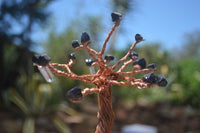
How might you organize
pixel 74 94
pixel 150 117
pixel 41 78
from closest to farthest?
pixel 74 94, pixel 41 78, pixel 150 117

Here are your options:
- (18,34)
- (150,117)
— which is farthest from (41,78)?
(150,117)

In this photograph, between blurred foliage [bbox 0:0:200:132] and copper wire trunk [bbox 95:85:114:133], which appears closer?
copper wire trunk [bbox 95:85:114:133]

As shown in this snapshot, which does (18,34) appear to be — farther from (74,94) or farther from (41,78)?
(74,94)

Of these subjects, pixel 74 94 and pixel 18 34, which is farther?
pixel 18 34

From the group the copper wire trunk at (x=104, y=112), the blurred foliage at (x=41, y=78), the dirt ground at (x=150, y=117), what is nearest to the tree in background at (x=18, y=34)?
the blurred foliage at (x=41, y=78)

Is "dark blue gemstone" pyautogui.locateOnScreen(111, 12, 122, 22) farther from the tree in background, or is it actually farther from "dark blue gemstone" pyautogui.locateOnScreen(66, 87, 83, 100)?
the tree in background

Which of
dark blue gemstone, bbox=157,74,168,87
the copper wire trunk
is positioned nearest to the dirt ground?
the copper wire trunk

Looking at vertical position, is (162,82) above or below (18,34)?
below

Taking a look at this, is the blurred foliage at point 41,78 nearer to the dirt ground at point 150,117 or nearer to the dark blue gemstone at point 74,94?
the dirt ground at point 150,117

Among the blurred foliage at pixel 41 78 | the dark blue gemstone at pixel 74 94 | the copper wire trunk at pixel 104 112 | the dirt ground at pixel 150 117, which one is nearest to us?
the dark blue gemstone at pixel 74 94

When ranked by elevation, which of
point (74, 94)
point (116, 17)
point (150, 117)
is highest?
point (150, 117)

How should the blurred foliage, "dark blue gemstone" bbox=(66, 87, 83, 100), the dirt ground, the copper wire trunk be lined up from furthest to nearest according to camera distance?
1. the dirt ground
2. the blurred foliage
3. the copper wire trunk
4. "dark blue gemstone" bbox=(66, 87, 83, 100)
